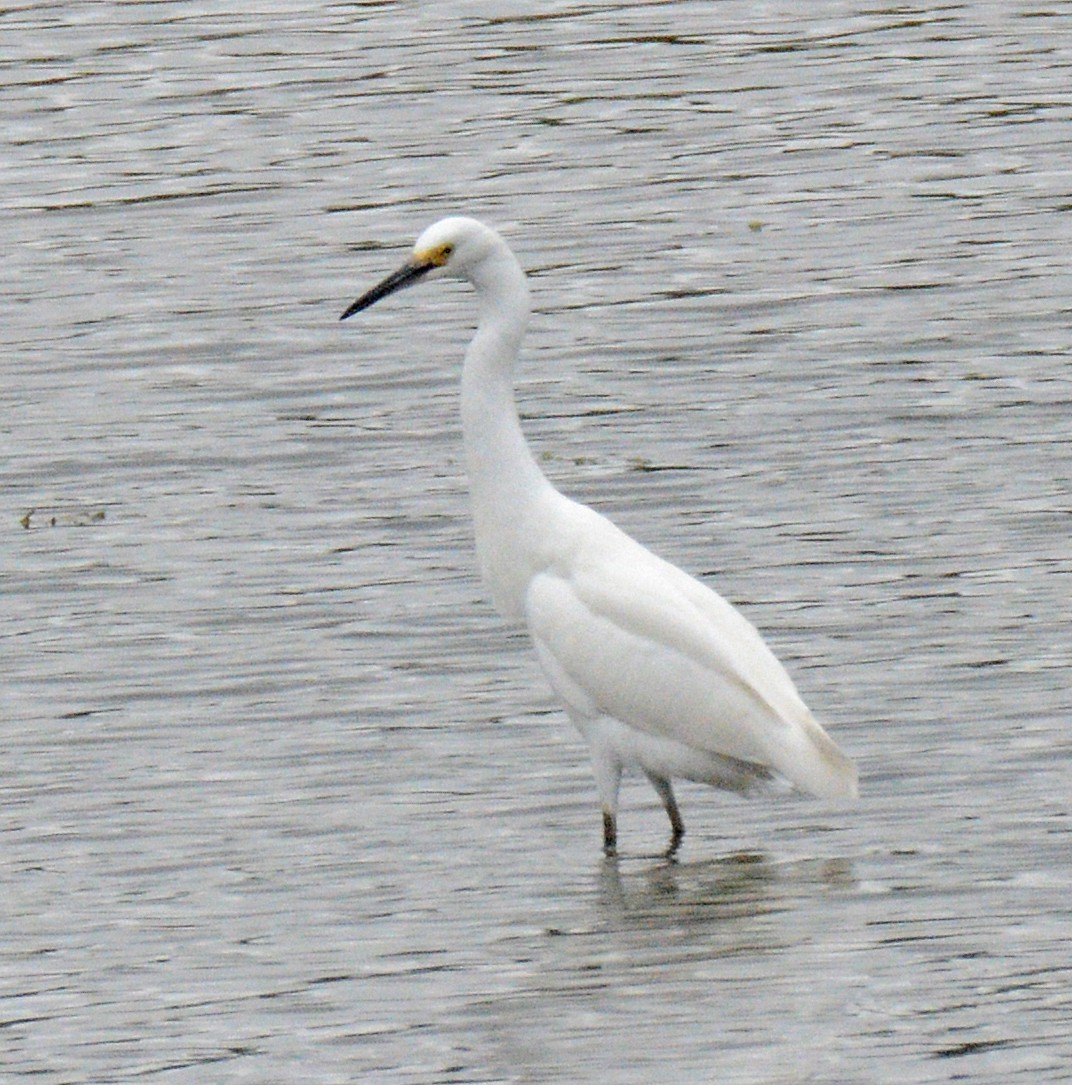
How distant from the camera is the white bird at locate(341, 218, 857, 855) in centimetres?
1023

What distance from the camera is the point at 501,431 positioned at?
10766mm

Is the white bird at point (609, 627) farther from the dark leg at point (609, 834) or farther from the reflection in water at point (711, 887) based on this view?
the reflection in water at point (711, 887)

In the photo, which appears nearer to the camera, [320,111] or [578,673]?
[578,673]

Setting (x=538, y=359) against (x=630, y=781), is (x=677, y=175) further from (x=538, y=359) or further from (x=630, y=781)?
(x=630, y=781)

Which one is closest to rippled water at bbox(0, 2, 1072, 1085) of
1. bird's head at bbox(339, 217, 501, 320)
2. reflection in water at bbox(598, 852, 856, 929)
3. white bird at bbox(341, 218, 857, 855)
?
reflection in water at bbox(598, 852, 856, 929)

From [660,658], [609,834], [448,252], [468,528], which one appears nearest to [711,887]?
[609,834]

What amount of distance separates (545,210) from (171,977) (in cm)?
1069

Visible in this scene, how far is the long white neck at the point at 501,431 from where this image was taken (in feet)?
35.2

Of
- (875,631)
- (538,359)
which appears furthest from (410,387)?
(875,631)

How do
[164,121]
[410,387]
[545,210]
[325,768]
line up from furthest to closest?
1. [164,121]
2. [545,210]
3. [410,387]
4. [325,768]

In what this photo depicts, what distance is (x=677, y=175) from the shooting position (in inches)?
775

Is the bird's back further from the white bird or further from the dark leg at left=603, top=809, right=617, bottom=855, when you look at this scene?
the dark leg at left=603, top=809, right=617, bottom=855

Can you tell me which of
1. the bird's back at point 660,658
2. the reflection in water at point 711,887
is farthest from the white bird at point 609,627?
the reflection in water at point 711,887

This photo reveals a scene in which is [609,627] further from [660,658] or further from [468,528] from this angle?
[468,528]
